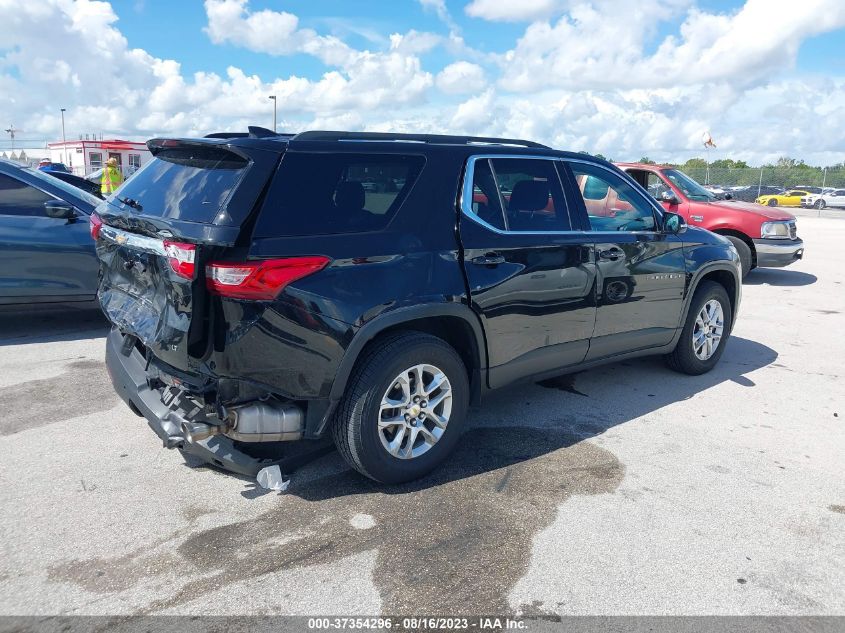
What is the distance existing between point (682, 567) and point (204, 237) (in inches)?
101

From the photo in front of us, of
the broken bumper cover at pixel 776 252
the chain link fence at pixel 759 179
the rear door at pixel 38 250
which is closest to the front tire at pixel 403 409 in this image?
the rear door at pixel 38 250

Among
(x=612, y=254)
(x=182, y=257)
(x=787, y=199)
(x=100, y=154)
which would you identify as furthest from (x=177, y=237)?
(x=787, y=199)

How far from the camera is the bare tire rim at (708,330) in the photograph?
5.73m

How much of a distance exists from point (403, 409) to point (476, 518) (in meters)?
0.66

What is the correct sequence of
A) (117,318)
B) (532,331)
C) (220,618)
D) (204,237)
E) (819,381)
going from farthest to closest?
(819,381) → (532,331) → (117,318) → (204,237) → (220,618)

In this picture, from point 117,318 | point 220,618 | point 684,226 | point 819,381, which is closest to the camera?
point 220,618

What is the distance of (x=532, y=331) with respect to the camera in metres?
4.21

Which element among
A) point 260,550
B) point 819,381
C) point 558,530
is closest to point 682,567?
point 558,530

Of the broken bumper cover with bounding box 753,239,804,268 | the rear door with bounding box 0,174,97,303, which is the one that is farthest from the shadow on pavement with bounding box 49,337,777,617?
the broken bumper cover with bounding box 753,239,804,268

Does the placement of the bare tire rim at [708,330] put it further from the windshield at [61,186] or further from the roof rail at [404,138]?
the windshield at [61,186]

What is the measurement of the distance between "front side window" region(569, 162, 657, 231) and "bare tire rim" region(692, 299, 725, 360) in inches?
42.4

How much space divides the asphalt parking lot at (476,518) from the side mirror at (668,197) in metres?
5.88

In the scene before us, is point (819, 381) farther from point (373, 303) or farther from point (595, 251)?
point (373, 303)

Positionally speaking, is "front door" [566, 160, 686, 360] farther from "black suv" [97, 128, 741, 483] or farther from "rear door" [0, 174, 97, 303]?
"rear door" [0, 174, 97, 303]
